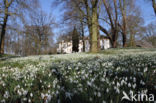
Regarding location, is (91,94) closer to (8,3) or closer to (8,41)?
(8,3)

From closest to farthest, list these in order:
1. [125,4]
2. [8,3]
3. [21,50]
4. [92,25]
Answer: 1. [92,25]
2. [8,3]
3. [125,4]
4. [21,50]

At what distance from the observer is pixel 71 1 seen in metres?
16.6

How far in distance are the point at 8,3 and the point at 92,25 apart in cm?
1581

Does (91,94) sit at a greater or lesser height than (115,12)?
lesser

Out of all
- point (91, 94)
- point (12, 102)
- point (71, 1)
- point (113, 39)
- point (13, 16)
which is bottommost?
point (12, 102)

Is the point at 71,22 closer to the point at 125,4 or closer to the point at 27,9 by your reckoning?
the point at 27,9

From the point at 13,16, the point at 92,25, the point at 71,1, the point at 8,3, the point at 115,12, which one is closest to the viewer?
the point at 92,25

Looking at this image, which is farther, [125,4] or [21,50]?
[21,50]

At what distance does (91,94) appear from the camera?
160 centimetres

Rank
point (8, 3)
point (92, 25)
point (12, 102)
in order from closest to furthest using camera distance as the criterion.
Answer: point (12, 102) → point (92, 25) → point (8, 3)

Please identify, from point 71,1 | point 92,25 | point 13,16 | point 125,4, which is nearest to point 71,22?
point 92,25

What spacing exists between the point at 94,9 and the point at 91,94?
44.1 feet

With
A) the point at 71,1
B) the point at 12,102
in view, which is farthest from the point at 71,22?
the point at 12,102

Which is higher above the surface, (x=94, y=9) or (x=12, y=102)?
(x=94, y=9)
